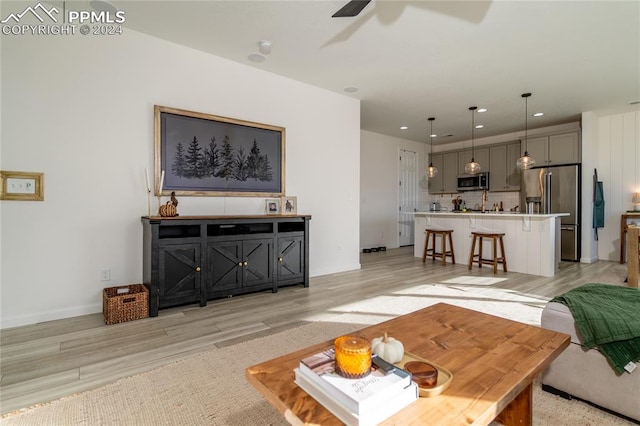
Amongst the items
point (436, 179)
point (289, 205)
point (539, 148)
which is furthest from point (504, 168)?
point (289, 205)

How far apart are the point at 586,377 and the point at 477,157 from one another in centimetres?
701

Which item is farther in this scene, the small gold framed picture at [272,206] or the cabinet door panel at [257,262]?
the small gold framed picture at [272,206]

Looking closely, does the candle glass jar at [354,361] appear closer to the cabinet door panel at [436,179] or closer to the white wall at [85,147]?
the white wall at [85,147]

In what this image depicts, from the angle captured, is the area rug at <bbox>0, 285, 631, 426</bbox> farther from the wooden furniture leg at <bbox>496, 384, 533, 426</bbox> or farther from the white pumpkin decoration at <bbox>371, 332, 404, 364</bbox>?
the white pumpkin decoration at <bbox>371, 332, 404, 364</bbox>

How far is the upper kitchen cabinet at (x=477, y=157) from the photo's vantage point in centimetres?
759

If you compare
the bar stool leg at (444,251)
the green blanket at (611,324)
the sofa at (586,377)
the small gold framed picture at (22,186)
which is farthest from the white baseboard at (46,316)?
the bar stool leg at (444,251)

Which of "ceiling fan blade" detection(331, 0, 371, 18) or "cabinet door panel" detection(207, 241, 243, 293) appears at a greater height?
"ceiling fan blade" detection(331, 0, 371, 18)

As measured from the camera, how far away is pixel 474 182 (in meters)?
7.75

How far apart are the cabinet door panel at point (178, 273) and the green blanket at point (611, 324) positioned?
2955 millimetres

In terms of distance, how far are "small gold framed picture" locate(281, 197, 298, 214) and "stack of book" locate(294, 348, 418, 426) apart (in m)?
3.27

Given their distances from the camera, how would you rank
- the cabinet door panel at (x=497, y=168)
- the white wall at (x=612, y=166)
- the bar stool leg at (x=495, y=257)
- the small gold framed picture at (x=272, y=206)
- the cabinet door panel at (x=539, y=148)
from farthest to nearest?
the cabinet door panel at (x=497, y=168)
the cabinet door panel at (x=539, y=148)
the white wall at (x=612, y=166)
the bar stool leg at (x=495, y=257)
the small gold framed picture at (x=272, y=206)

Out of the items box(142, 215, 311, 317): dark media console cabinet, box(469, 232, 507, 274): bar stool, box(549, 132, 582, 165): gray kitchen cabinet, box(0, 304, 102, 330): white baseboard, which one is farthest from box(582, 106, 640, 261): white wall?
box(0, 304, 102, 330): white baseboard

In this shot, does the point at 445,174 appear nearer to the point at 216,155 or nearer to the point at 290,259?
the point at 290,259

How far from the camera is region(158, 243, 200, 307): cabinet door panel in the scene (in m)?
2.94
